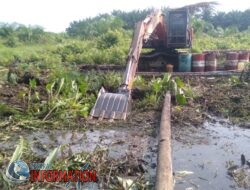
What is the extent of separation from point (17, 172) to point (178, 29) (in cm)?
919

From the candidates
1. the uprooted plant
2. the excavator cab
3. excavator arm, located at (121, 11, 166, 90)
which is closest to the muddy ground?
the uprooted plant

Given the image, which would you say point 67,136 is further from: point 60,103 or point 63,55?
point 63,55

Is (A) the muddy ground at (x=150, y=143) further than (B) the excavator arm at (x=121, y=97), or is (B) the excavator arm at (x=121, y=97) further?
(B) the excavator arm at (x=121, y=97)

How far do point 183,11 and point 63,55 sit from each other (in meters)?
9.30

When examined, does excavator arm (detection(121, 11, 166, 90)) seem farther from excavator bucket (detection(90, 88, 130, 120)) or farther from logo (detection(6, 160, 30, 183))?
logo (detection(6, 160, 30, 183))

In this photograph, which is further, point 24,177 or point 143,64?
point 143,64

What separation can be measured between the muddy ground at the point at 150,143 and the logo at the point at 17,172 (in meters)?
0.09

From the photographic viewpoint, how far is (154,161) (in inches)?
161

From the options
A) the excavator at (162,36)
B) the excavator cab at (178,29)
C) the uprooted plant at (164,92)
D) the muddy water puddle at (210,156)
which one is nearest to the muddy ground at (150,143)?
the muddy water puddle at (210,156)

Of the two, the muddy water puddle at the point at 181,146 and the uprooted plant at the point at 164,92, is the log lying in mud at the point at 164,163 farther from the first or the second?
the uprooted plant at the point at 164,92

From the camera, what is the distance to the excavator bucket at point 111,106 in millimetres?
6086

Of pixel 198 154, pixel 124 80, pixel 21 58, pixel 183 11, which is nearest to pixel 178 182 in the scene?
pixel 198 154

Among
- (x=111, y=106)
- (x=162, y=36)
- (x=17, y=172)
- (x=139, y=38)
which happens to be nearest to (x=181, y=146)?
(x=111, y=106)

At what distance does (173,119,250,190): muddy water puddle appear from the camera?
3.56m
